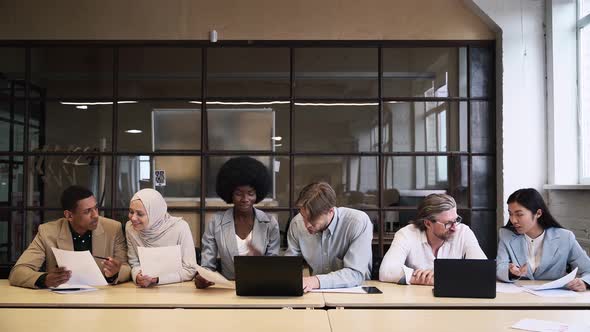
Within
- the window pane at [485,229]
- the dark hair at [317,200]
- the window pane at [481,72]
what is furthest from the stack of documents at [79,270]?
the window pane at [481,72]

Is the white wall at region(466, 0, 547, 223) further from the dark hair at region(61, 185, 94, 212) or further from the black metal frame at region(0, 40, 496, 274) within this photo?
the dark hair at region(61, 185, 94, 212)

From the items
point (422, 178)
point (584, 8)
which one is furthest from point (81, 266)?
point (584, 8)

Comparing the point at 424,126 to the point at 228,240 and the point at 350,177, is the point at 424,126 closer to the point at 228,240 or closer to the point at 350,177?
the point at 350,177

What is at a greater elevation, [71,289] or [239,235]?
[239,235]

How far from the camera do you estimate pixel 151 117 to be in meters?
4.77

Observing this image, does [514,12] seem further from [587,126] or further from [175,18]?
[175,18]

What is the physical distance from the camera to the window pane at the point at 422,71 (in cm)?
477

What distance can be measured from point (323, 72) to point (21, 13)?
252cm

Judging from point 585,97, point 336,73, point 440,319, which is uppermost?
point 336,73

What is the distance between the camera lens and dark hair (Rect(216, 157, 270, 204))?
375 centimetres

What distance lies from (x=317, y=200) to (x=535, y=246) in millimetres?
1431

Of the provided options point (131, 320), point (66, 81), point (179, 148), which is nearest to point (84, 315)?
point (131, 320)

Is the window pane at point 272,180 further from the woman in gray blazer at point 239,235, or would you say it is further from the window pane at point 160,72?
the woman in gray blazer at point 239,235

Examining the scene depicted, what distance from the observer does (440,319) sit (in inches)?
97.5
